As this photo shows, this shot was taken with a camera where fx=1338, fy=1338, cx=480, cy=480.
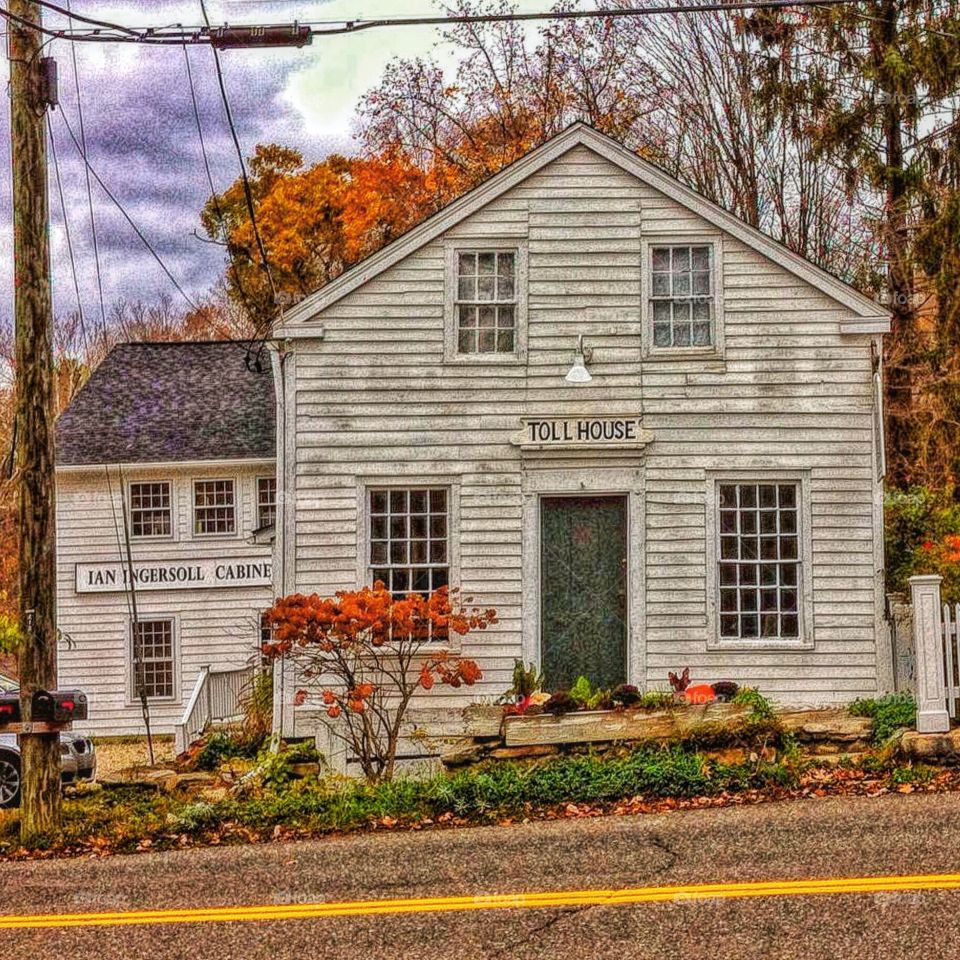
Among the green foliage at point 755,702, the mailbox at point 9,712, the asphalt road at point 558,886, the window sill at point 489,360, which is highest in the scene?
the window sill at point 489,360

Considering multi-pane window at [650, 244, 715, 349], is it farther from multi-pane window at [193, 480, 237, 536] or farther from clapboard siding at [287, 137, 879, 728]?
multi-pane window at [193, 480, 237, 536]

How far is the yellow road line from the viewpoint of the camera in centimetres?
761

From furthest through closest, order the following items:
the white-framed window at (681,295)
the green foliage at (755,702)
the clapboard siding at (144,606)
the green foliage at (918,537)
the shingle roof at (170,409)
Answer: the shingle roof at (170,409)
the clapboard siding at (144,606)
the white-framed window at (681,295)
the green foliage at (918,537)
the green foliage at (755,702)

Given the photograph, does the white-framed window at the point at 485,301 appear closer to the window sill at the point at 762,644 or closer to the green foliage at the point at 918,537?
the window sill at the point at 762,644

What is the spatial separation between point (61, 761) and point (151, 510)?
926cm

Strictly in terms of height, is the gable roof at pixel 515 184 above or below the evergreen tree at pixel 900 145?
below

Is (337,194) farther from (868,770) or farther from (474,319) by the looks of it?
(868,770)

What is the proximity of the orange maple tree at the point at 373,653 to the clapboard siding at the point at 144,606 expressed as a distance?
8.60 meters

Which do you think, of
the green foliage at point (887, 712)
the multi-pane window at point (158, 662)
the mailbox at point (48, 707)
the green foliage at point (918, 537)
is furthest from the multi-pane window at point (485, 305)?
the multi-pane window at point (158, 662)

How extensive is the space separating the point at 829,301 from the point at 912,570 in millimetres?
3096

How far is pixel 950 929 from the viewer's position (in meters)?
6.79

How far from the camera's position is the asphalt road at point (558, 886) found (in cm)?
689

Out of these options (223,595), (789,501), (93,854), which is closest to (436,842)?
(93,854)

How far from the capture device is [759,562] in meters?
14.4
